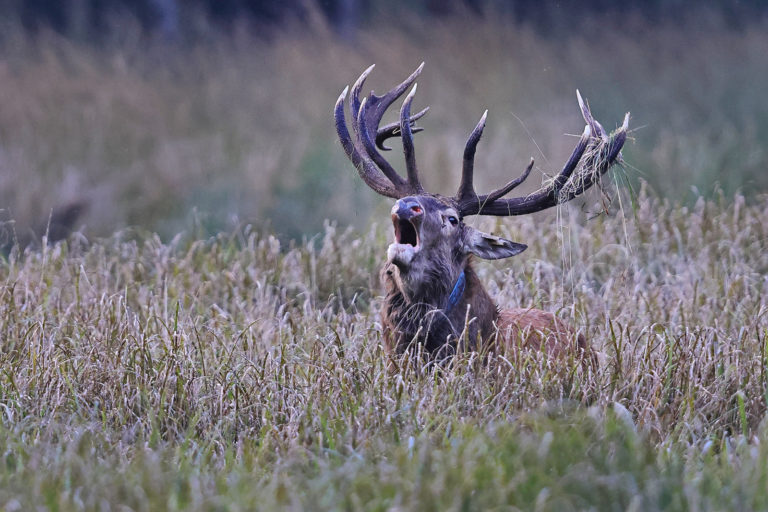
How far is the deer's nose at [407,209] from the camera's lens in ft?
15.6

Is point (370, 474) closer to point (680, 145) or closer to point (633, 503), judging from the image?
point (633, 503)

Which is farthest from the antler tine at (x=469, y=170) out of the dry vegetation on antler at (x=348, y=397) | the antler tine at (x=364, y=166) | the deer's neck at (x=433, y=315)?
the dry vegetation on antler at (x=348, y=397)

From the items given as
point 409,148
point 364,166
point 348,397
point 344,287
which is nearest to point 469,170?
point 409,148

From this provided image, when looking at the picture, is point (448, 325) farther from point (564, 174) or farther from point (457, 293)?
point (564, 174)

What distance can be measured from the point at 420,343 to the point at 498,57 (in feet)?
21.6

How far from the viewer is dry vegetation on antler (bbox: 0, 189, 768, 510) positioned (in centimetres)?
314

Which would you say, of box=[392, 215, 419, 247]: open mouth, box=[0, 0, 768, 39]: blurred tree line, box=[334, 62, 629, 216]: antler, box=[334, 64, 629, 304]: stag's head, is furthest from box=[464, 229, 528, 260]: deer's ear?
box=[0, 0, 768, 39]: blurred tree line

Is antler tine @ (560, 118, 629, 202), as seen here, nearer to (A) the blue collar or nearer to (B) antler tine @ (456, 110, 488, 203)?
(B) antler tine @ (456, 110, 488, 203)

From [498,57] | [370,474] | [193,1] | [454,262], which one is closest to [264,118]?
[193,1]

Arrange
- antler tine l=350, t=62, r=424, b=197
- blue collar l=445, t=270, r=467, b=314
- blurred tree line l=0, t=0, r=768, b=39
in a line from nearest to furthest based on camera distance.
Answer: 1. blue collar l=445, t=270, r=467, b=314
2. antler tine l=350, t=62, r=424, b=197
3. blurred tree line l=0, t=0, r=768, b=39

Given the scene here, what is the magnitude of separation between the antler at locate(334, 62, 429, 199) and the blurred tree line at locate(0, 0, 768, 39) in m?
5.56

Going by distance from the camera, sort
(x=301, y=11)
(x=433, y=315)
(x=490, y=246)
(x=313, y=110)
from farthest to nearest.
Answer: (x=301, y=11), (x=313, y=110), (x=490, y=246), (x=433, y=315)

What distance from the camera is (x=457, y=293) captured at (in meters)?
5.05

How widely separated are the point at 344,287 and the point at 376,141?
1491 mm
